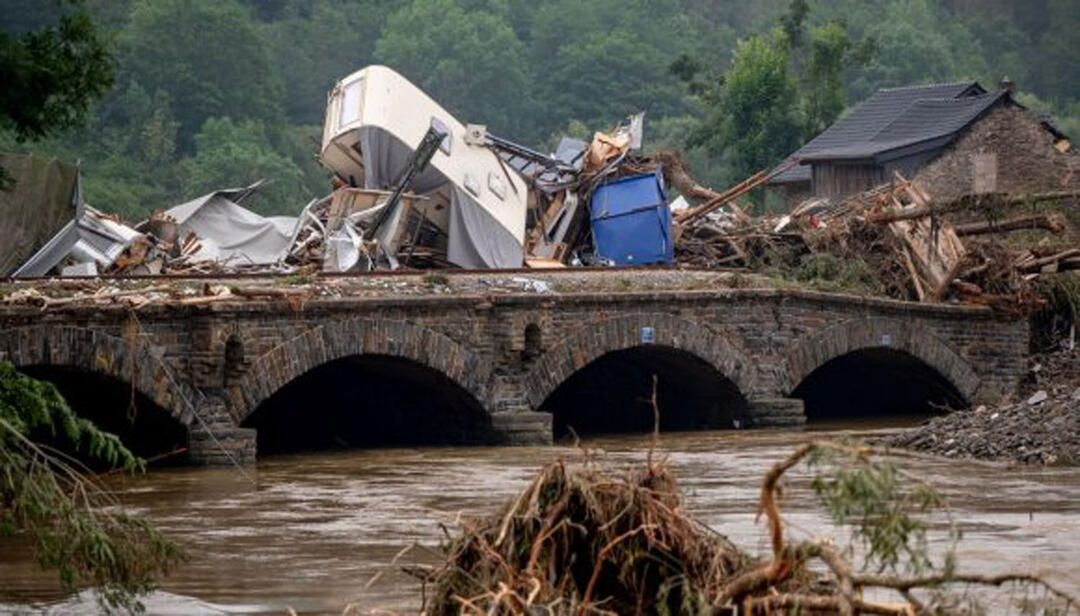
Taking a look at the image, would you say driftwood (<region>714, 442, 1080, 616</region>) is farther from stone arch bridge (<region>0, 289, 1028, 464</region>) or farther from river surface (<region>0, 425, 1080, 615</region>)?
stone arch bridge (<region>0, 289, 1028, 464</region>)

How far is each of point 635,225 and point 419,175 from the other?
168 inches

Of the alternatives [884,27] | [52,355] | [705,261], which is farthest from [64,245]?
[884,27]

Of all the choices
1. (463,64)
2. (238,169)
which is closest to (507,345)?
(238,169)

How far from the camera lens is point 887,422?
37.2 m

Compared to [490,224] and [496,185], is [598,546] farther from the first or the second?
[496,185]

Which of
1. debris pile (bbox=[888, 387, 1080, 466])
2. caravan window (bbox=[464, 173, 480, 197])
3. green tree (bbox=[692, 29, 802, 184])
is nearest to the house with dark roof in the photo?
green tree (bbox=[692, 29, 802, 184])

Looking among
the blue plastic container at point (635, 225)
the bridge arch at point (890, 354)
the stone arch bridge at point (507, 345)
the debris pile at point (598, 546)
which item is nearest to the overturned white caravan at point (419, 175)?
the blue plastic container at point (635, 225)

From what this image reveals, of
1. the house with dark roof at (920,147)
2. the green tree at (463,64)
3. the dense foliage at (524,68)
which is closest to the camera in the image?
the house with dark roof at (920,147)

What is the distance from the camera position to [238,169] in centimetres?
6644

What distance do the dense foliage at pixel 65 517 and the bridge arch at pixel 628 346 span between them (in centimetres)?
1520

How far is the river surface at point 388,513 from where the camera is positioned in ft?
65.1

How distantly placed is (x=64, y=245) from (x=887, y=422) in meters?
11.6

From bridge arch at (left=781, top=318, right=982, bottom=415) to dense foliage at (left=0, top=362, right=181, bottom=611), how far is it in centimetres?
1893

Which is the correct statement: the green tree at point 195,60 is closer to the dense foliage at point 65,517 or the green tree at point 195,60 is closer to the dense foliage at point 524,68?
the dense foliage at point 524,68
